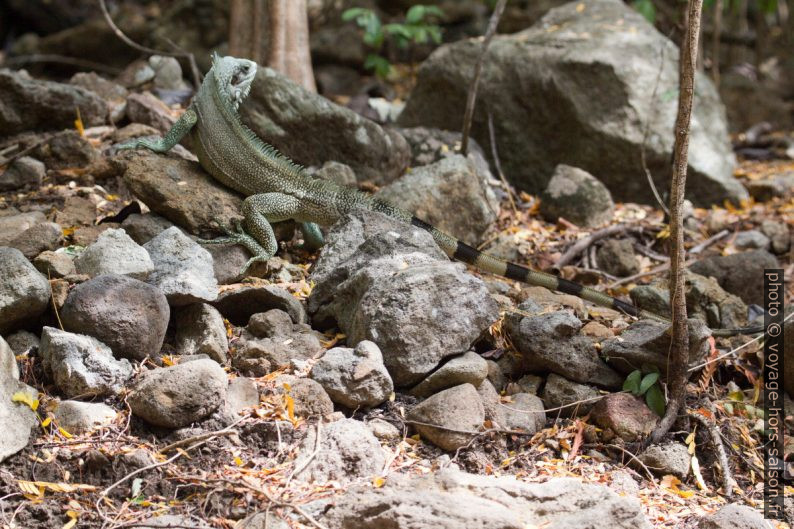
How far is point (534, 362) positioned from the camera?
14.6 feet

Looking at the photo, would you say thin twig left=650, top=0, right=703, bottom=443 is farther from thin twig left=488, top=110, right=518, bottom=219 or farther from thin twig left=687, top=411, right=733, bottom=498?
thin twig left=488, top=110, right=518, bottom=219

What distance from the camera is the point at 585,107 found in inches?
315

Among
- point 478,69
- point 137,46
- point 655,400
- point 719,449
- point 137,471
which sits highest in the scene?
point 478,69

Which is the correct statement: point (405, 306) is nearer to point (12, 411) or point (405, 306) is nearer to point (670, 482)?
point (670, 482)

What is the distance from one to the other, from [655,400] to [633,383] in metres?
0.14

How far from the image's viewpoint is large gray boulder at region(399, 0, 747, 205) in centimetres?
797

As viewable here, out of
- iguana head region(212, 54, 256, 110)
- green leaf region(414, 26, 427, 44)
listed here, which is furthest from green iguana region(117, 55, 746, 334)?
green leaf region(414, 26, 427, 44)

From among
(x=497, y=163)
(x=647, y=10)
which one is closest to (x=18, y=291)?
(x=497, y=163)

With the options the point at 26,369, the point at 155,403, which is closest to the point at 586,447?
the point at 155,403

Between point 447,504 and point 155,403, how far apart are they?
1459mm

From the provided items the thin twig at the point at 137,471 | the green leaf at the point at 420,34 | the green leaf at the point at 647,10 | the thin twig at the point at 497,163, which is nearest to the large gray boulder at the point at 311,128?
the thin twig at the point at 497,163

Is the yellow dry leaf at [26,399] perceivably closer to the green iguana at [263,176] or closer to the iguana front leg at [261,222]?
the iguana front leg at [261,222]

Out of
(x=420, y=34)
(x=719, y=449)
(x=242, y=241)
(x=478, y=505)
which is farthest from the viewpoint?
(x=420, y=34)

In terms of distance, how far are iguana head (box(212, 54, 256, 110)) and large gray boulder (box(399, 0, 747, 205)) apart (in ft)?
10.2
